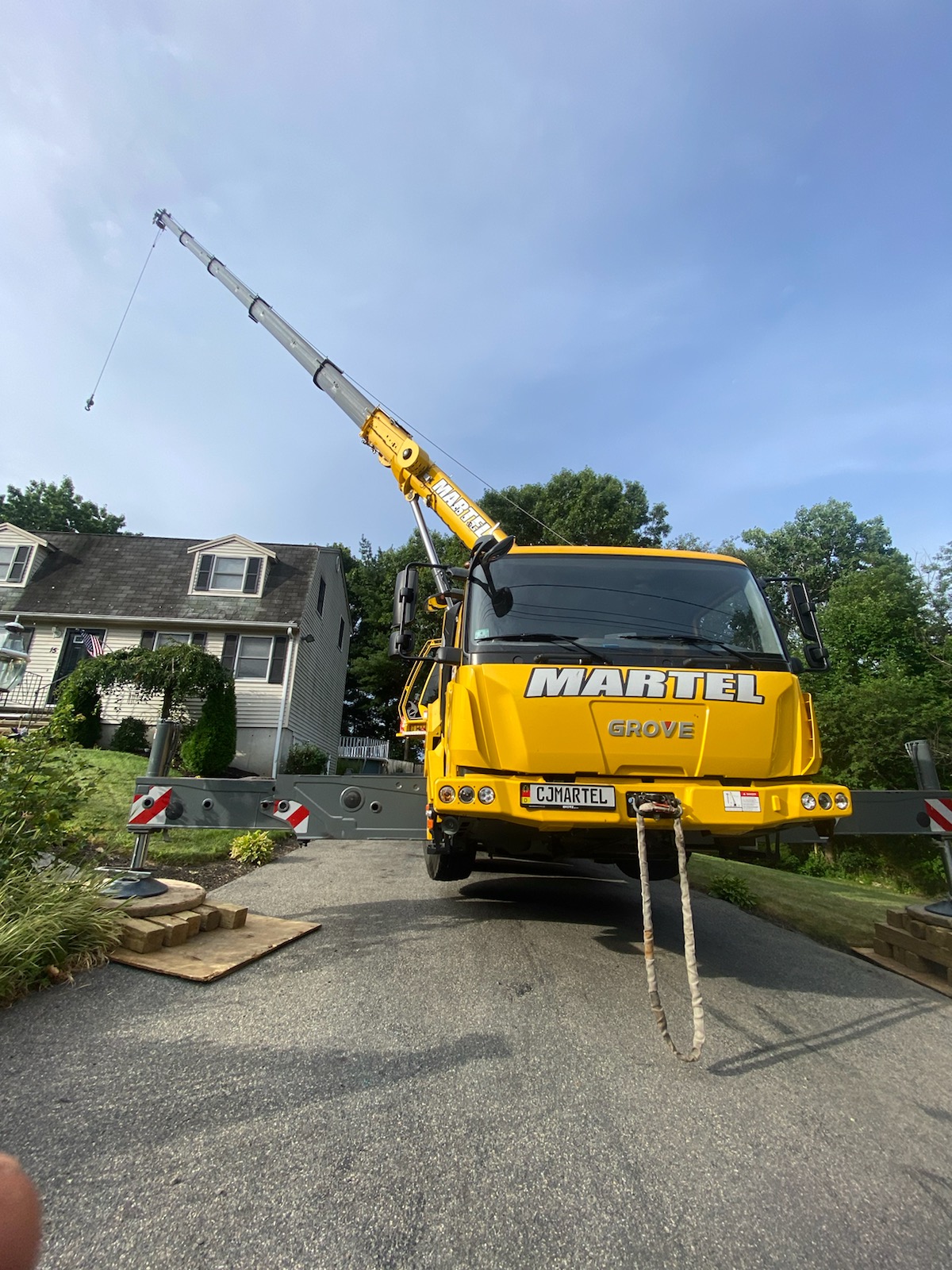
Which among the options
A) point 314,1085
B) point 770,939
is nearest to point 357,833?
point 314,1085

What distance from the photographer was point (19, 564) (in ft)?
61.1

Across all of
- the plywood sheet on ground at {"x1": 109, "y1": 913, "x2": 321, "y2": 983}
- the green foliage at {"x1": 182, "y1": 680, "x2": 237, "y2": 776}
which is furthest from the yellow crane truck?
the green foliage at {"x1": 182, "y1": 680, "x2": 237, "y2": 776}

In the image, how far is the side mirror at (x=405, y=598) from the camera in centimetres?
434

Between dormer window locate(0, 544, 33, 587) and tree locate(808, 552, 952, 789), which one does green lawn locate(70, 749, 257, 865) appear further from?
dormer window locate(0, 544, 33, 587)

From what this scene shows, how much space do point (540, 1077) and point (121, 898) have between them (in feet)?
9.69

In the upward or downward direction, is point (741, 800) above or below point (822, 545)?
below

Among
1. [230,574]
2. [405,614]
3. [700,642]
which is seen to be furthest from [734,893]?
[230,574]

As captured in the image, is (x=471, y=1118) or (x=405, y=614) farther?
(x=405, y=614)

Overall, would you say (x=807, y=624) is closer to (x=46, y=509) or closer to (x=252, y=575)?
(x=252, y=575)

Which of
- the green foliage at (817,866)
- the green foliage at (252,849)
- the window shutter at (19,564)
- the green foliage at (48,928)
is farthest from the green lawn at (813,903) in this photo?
the window shutter at (19,564)

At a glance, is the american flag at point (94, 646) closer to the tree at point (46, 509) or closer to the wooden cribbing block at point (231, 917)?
the wooden cribbing block at point (231, 917)

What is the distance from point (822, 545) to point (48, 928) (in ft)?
138

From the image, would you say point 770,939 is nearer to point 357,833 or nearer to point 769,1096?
point 769,1096

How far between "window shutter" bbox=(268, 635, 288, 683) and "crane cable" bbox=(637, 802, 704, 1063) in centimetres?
1542
